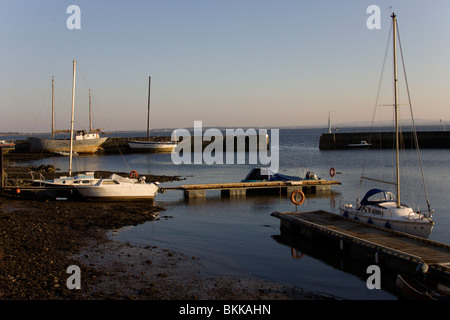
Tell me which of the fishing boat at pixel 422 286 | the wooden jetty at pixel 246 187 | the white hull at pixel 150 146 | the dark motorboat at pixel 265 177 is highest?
the white hull at pixel 150 146

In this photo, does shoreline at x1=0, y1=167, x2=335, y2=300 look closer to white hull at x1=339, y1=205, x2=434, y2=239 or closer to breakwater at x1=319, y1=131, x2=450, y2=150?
white hull at x1=339, y1=205, x2=434, y2=239

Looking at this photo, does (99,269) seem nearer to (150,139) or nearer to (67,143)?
(67,143)

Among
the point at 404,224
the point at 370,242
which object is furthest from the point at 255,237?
the point at 404,224

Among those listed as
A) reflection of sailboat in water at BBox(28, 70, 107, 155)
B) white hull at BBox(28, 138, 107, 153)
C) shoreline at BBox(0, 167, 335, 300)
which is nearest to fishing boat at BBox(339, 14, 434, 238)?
shoreline at BBox(0, 167, 335, 300)

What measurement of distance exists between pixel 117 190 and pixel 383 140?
80.7m

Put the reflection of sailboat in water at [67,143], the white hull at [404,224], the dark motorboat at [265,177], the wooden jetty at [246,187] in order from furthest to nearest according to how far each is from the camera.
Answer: the reflection of sailboat in water at [67,143], the dark motorboat at [265,177], the wooden jetty at [246,187], the white hull at [404,224]

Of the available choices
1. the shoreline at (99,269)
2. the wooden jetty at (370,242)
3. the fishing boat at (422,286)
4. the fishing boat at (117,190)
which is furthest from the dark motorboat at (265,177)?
the fishing boat at (422,286)

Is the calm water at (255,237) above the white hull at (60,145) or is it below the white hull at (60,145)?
below

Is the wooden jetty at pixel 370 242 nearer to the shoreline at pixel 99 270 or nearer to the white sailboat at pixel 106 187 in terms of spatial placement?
the shoreline at pixel 99 270

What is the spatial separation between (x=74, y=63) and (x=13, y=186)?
958 cm

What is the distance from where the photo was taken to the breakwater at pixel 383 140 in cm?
9438

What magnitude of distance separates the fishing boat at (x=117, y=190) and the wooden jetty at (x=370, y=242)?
35.2 feet

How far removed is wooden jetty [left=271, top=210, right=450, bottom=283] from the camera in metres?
15.1

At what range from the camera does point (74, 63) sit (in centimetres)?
3138
